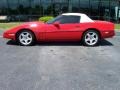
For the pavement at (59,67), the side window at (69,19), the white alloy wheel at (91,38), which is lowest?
the pavement at (59,67)

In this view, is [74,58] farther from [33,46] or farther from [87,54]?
[33,46]

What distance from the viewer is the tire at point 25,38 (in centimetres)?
1233

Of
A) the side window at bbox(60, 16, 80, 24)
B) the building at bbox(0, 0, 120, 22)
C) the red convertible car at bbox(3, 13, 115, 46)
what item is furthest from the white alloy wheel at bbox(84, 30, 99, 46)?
the building at bbox(0, 0, 120, 22)

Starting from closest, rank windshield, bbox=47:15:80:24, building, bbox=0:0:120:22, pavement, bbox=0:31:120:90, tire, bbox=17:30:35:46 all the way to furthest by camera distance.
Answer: pavement, bbox=0:31:120:90 → tire, bbox=17:30:35:46 → windshield, bbox=47:15:80:24 → building, bbox=0:0:120:22

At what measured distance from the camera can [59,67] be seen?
27.3 feet

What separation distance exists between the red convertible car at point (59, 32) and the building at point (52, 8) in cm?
2185

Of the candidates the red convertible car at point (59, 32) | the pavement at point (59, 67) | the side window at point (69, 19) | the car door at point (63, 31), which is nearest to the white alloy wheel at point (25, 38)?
the red convertible car at point (59, 32)

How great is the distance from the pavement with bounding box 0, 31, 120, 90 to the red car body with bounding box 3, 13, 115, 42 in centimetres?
41

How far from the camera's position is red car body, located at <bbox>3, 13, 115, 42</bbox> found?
40.6 feet

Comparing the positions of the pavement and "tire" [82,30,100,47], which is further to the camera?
"tire" [82,30,100,47]

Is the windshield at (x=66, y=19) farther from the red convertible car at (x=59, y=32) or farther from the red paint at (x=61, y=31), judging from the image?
the red paint at (x=61, y=31)

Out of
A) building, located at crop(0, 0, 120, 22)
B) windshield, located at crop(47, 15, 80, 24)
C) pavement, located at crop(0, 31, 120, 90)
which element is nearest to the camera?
pavement, located at crop(0, 31, 120, 90)

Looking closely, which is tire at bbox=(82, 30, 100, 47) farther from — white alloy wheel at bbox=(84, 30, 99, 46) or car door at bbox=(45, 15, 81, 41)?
car door at bbox=(45, 15, 81, 41)

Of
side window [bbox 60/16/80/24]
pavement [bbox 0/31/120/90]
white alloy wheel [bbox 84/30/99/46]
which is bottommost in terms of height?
pavement [bbox 0/31/120/90]
